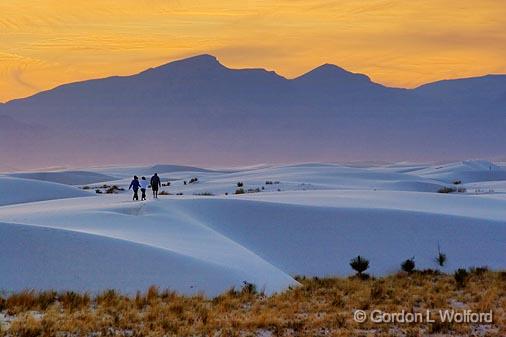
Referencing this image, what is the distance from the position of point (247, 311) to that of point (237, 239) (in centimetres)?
849

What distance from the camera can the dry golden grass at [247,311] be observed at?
13227mm

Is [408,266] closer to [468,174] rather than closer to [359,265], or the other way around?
[359,265]

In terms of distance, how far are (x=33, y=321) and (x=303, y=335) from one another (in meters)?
4.09

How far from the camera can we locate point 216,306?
15.2 m

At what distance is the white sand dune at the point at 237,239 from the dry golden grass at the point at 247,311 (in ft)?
2.96

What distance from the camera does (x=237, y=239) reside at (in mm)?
23484

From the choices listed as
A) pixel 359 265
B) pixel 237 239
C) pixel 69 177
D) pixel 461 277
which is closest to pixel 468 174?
pixel 69 177

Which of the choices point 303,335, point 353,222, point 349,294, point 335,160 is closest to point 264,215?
point 353,222

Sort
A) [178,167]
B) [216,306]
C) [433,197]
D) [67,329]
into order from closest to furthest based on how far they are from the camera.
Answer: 1. [67,329]
2. [216,306]
3. [433,197]
4. [178,167]

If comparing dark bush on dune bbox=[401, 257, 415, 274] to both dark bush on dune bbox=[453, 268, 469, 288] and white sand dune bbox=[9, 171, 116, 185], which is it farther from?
white sand dune bbox=[9, 171, 116, 185]

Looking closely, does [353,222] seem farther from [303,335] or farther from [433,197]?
[303,335]

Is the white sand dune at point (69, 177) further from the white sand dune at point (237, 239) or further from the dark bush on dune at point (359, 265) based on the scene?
the dark bush on dune at point (359, 265)

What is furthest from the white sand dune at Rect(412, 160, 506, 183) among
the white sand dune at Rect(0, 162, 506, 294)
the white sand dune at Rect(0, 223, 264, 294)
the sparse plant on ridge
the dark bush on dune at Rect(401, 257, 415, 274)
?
the white sand dune at Rect(0, 223, 264, 294)

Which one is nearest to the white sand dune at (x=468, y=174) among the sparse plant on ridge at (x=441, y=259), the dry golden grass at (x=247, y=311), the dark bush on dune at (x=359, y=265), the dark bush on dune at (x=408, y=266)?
the sparse plant on ridge at (x=441, y=259)
